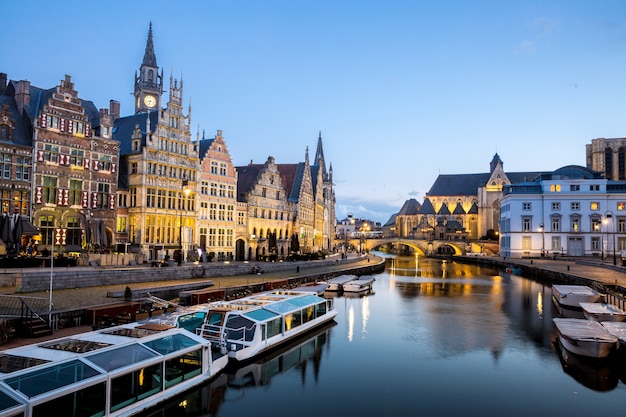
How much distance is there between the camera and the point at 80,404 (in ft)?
36.8

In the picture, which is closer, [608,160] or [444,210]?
[608,160]

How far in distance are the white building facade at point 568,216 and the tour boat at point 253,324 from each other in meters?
59.9

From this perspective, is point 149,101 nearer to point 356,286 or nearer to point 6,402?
point 356,286

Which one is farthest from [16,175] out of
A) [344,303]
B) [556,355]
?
[556,355]

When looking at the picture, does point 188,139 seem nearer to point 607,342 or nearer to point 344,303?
point 344,303

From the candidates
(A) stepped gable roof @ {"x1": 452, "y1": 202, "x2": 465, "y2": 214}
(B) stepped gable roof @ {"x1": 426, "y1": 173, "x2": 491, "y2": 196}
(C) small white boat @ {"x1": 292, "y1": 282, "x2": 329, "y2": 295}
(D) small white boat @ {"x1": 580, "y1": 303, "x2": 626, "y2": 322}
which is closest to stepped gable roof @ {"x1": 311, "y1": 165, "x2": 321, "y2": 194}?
(C) small white boat @ {"x1": 292, "y1": 282, "x2": 329, "y2": 295}

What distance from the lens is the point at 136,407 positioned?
12758 millimetres

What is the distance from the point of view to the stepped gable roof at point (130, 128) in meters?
44.9

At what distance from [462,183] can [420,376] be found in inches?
5100

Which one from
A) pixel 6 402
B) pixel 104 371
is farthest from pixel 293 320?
pixel 6 402

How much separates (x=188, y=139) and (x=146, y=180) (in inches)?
264

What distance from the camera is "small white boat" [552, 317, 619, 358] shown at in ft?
60.0

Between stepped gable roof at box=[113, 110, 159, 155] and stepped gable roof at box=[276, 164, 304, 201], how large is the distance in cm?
2752

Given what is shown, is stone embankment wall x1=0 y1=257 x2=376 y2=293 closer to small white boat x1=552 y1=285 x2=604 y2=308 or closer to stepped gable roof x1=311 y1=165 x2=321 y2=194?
small white boat x1=552 y1=285 x2=604 y2=308
